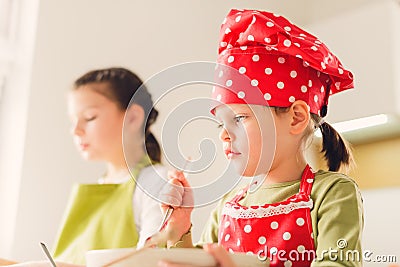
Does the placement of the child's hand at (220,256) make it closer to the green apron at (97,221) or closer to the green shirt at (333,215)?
the green shirt at (333,215)

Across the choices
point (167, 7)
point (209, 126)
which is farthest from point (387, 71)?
point (167, 7)

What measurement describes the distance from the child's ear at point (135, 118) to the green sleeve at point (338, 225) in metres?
0.41

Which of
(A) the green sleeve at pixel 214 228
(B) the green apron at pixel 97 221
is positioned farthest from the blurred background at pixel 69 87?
(A) the green sleeve at pixel 214 228

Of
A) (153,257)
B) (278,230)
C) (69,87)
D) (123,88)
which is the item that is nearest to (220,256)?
(153,257)

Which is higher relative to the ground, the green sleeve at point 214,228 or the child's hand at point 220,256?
the child's hand at point 220,256

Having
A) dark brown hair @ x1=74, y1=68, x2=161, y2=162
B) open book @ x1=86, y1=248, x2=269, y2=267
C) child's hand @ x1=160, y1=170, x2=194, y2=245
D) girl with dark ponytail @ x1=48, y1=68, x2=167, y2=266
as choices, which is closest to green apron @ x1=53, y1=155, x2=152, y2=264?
girl with dark ponytail @ x1=48, y1=68, x2=167, y2=266

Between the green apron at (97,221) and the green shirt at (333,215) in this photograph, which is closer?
the green shirt at (333,215)

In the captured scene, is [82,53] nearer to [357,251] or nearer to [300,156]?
[300,156]

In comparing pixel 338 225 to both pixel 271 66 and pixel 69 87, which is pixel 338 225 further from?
pixel 69 87

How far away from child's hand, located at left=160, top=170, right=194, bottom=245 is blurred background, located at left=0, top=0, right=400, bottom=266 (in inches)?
14.2

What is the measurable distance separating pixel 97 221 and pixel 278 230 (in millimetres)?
515

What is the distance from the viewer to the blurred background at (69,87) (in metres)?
1.31

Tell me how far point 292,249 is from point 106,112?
0.61 m

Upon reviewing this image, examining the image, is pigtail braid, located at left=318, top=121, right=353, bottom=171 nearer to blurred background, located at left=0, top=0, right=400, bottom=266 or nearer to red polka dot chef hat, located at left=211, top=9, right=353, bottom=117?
red polka dot chef hat, located at left=211, top=9, right=353, bottom=117
